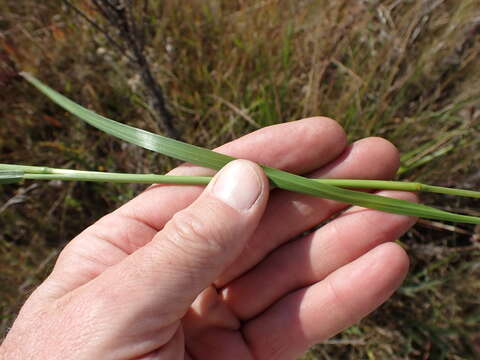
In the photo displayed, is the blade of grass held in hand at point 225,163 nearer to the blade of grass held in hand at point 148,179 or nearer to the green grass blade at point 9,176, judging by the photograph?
the blade of grass held in hand at point 148,179

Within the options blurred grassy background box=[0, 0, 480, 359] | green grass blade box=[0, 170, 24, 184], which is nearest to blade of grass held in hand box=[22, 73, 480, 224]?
green grass blade box=[0, 170, 24, 184]

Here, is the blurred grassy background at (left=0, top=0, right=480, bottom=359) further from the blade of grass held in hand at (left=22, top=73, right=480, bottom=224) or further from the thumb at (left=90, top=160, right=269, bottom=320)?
the thumb at (left=90, top=160, right=269, bottom=320)

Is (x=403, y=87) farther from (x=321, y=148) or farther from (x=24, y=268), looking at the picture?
(x=24, y=268)

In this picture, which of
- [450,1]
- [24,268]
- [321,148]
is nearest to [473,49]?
[450,1]

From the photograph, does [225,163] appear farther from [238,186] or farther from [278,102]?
[278,102]

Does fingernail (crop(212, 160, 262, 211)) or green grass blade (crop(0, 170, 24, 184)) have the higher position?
green grass blade (crop(0, 170, 24, 184))
